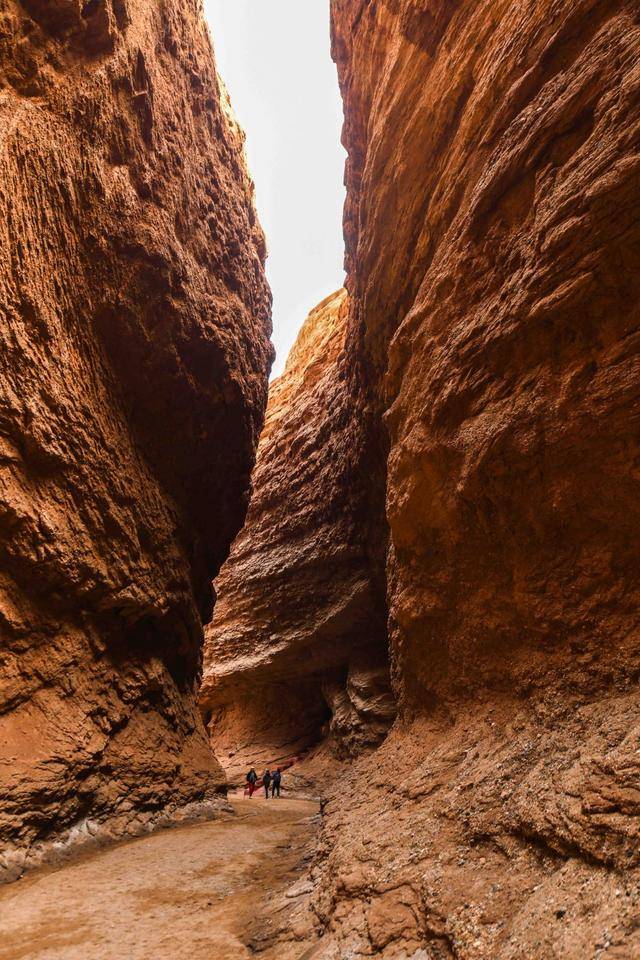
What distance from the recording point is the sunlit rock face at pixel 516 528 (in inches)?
123

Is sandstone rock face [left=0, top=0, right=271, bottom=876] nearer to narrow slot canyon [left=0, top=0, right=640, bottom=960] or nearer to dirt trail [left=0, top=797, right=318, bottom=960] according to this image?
narrow slot canyon [left=0, top=0, right=640, bottom=960]

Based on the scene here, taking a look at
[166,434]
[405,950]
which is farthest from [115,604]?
[405,950]

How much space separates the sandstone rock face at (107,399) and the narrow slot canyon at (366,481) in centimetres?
6

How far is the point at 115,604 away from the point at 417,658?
531cm

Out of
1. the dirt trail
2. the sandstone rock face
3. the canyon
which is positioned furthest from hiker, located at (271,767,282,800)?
the dirt trail

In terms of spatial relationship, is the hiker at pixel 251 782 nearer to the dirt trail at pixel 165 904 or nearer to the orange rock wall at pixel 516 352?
the dirt trail at pixel 165 904

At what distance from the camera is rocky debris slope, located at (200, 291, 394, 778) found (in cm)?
1594

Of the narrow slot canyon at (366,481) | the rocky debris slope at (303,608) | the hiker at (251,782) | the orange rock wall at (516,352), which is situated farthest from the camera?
the rocky debris slope at (303,608)

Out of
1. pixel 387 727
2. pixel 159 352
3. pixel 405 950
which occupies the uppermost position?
pixel 159 352

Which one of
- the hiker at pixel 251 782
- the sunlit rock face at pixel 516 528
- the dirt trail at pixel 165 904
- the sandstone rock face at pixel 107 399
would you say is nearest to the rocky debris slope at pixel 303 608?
the hiker at pixel 251 782

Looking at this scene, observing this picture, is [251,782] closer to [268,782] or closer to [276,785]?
[268,782]

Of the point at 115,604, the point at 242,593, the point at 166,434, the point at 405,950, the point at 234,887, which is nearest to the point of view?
the point at 405,950

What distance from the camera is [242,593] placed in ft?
63.0

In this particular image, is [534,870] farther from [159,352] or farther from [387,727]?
[387,727]
